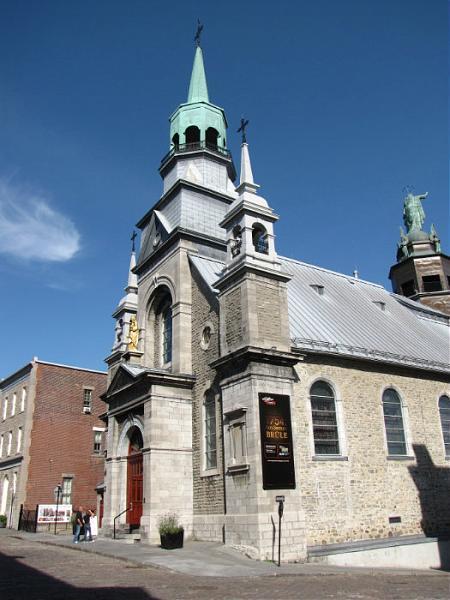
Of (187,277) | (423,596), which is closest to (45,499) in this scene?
(187,277)

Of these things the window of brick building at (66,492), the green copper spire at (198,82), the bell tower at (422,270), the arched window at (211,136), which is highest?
the green copper spire at (198,82)

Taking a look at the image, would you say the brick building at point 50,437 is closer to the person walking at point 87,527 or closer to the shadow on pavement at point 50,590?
the person walking at point 87,527

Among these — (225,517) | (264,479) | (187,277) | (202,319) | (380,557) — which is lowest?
(380,557)

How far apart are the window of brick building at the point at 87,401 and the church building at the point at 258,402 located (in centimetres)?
1337

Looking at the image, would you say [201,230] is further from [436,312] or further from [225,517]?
[436,312]

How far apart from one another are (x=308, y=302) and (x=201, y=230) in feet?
18.6

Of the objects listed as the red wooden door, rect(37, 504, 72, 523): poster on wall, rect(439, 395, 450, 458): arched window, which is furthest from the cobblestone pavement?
rect(37, 504, 72, 523): poster on wall

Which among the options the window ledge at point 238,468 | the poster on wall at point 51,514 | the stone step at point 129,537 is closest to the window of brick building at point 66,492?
the poster on wall at point 51,514

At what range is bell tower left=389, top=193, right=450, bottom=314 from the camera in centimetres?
3462

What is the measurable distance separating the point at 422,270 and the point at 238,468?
24213mm

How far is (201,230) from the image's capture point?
24.0 metres

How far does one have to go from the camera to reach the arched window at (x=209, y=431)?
1870 cm

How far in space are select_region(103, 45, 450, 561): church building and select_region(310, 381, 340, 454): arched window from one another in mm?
50

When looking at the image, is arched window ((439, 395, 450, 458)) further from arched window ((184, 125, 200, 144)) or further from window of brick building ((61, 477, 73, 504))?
window of brick building ((61, 477, 73, 504))
